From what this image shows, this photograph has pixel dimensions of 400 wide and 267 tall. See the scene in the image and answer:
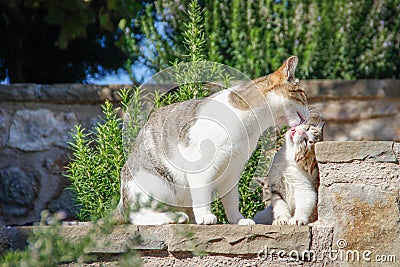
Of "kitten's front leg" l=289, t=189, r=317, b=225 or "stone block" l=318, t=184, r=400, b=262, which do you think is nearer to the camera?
"stone block" l=318, t=184, r=400, b=262

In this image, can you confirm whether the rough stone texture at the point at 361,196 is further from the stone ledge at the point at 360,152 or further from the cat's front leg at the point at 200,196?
the cat's front leg at the point at 200,196

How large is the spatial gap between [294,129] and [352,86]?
1618 millimetres

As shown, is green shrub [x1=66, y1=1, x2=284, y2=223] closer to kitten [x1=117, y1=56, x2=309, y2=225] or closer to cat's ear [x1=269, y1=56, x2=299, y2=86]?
kitten [x1=117, y1=56, x2=309, y2=225]

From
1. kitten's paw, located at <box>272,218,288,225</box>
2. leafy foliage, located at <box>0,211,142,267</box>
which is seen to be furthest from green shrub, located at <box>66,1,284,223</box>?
leafy foliage, located at <box>0,211,142,267</box>

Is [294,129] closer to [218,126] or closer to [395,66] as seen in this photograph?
[218,126]

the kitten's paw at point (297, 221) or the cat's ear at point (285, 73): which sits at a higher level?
the cat's ear at point (285, 73)

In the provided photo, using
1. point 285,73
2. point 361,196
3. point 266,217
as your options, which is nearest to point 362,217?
point 361,196

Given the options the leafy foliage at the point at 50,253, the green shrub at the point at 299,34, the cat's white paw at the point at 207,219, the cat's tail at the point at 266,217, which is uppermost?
the green shrub at the point at 299,34

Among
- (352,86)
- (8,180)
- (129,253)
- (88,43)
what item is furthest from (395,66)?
(129,253)

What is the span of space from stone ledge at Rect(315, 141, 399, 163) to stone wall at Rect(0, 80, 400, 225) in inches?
63.8

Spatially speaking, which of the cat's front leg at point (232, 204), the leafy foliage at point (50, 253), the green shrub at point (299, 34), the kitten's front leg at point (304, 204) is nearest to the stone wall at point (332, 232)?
the kitten's front leg at point (304, 204)

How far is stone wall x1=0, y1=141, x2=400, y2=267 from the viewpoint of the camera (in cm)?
210

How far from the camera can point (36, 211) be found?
3.71 m

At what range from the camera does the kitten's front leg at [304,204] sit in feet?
7.43
